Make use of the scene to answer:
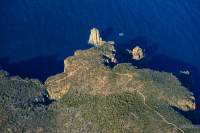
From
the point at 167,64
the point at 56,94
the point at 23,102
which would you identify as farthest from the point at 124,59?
the point at 23,102

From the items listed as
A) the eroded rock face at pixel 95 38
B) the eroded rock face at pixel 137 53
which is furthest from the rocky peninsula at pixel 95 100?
the eroded rock face at pixel 95 38

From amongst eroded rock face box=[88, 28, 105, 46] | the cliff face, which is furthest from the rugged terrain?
eroded rock face box=[88, 28, 105, 46]

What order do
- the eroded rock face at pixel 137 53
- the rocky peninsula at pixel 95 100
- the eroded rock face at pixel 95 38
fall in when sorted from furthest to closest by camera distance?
1. the eroded rock face at pixel 95 38
2. the eroded rock face at pixel 137 53
3. the rocky peninsula at pixel 95 100

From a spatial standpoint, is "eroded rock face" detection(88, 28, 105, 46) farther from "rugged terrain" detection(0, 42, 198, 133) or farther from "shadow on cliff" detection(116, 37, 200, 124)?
"rugged terrain" detection(0, 42, 198, 133)

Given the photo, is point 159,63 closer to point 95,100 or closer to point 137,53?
point 137,53

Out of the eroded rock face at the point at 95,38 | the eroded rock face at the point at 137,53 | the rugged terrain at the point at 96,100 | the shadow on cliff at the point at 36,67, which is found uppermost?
the eroded rock face at the point at 95,38

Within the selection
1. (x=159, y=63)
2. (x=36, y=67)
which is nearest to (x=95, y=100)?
(x=36, y=67)

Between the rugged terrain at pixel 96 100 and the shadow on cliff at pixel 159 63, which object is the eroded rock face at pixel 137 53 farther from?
the rugged terrain at pixel 96 100

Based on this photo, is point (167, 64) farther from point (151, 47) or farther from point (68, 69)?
point (68, 69)
